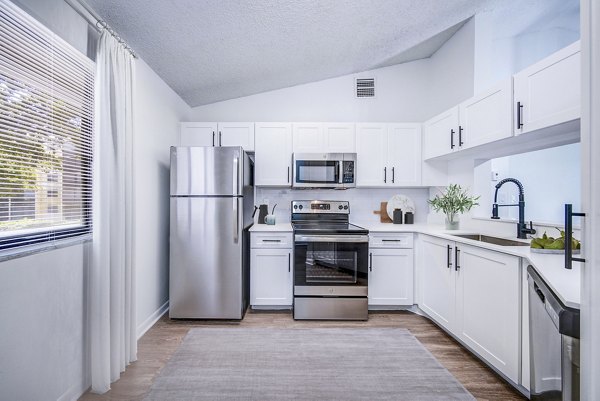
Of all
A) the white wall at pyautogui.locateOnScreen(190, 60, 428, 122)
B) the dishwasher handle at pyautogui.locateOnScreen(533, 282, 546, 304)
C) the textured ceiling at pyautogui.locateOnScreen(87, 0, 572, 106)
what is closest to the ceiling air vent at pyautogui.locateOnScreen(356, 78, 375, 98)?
the white wall at pyautogui.locateOnScreen(190, 60, 428, 122)

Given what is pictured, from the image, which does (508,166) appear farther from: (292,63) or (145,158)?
(145,158)

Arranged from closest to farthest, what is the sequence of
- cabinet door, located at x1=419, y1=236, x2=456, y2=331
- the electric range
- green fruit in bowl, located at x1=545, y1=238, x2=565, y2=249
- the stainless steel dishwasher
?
the stainless steel dishwasher < green fruit in bowl, located at x1=545, y1=238, x2=565, y2=249 < cabinet door, located at x1=419, y1=236, x2=456, y2=331 < the electric range

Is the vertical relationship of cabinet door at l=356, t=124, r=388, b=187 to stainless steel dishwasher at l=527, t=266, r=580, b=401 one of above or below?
above

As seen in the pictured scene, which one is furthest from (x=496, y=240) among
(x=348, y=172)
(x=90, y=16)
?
(x=90, y=16)

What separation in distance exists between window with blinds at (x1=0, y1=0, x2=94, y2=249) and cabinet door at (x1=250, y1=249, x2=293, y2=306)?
5.46 feet

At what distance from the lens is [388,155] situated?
3.68 m

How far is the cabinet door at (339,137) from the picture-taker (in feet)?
12.0

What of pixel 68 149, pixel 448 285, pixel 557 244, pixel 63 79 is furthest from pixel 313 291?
pixel 63 79

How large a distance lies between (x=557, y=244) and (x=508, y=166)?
1.63 m

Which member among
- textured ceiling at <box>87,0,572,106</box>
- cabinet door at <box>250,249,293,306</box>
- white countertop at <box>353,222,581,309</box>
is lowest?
cabinet door at <box>250,249,293,306</box>

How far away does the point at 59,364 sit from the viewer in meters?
1.70

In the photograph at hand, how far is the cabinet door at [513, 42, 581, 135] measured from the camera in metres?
1.72

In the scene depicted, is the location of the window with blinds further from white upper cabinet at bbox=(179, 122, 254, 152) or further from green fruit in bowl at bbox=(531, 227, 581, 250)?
green fruit in bowl at bbox=(531, 227, 581, 250)

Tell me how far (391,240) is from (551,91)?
1.87 m
